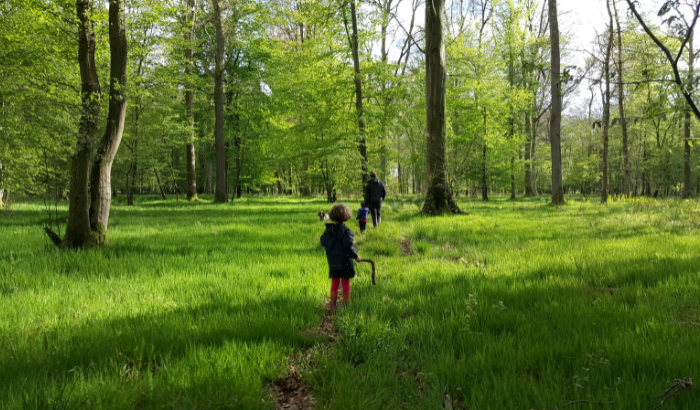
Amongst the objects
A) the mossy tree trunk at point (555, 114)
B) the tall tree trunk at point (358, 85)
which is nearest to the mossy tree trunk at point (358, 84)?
the tall tree trunk at point (358, 85)

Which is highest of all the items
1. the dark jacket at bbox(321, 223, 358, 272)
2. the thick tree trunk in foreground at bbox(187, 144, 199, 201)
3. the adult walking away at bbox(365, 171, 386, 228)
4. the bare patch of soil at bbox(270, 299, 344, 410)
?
the thick tree trunk in foreground at bbox(187, 144, 199, 201)

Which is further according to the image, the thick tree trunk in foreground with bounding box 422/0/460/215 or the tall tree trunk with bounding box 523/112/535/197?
the tall tree trunk with bounding box 523/112/535/197

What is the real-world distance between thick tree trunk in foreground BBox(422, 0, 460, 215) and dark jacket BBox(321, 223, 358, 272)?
850 cm

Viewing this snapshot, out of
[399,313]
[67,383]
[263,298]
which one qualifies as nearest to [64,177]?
[263,298]

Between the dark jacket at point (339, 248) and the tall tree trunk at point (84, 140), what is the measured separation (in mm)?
5471

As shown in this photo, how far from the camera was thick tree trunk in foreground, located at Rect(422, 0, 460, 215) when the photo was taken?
1142 cm

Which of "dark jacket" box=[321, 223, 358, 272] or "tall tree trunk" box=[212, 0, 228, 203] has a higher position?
"tall tree trunk" box=[212, 0, 228, 203]

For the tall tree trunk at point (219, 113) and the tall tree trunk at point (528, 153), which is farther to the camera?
the tall tree trunk at point (528, 153)

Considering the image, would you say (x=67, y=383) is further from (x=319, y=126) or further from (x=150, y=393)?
(x=319, y=126)

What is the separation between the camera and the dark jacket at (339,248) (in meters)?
3.63

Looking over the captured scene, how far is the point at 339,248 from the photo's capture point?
3670 millimetres

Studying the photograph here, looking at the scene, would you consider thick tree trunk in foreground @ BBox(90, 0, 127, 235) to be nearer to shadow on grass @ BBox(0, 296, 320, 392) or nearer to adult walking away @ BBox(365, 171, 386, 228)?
shadow on grass @ BBox(0, 296, 320, 392)

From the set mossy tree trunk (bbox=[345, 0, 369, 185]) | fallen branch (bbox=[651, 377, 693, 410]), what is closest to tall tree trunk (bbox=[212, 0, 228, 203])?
mossy tree trunk (bbox=[345, 0, 369, 185])

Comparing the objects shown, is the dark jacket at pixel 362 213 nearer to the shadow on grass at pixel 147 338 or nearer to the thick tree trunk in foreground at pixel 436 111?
the thick tree trunk in foreground at pixel 436 111
